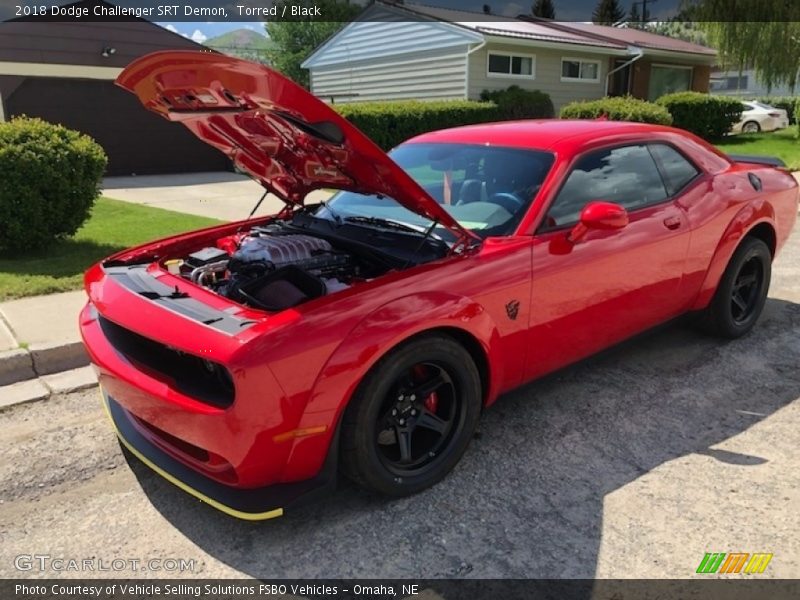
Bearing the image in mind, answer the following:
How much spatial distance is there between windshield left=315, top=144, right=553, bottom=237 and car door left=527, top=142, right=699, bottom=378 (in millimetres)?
183

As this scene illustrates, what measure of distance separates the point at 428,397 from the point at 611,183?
1.73 m

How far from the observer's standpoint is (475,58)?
18984 mm

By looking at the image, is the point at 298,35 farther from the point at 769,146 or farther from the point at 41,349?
the point at 41,349

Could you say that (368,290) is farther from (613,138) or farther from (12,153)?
(12,153)

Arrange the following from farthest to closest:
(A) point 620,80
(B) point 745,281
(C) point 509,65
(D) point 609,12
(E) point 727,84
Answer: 1. (D) point 609,12
2. (E) point 727,84
3. (A) point 620,80
4. (C) point 509,65
5. (B) point 745,281

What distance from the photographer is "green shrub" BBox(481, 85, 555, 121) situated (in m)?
18.1

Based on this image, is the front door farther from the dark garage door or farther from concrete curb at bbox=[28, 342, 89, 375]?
concrete curb at bbox=[28, 342, 89, 375]

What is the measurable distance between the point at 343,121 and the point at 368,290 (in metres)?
0.68

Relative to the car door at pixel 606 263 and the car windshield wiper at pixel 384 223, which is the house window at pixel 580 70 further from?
the car windshield wiper at pixel 384 223

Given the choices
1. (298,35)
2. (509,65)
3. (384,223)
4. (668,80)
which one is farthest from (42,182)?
(298,35)

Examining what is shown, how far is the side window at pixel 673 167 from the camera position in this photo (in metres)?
4.13

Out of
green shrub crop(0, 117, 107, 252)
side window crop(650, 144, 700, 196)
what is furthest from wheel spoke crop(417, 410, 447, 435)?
green shrub crop(0, 117, 107, 252)

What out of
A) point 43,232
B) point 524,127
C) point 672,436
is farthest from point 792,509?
point 43,232

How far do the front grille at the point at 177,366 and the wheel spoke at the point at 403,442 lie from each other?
80cm
